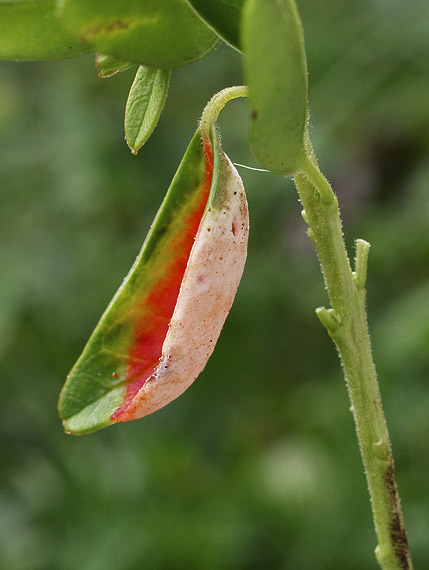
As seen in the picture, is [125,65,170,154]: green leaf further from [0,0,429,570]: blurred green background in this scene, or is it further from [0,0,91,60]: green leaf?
[0,0,429,570]: blurred green background

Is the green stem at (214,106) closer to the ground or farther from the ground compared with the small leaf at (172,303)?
farther from the ground

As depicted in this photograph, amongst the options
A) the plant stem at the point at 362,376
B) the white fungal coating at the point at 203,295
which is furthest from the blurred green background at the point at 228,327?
the white fungal coating at the point at 203,295

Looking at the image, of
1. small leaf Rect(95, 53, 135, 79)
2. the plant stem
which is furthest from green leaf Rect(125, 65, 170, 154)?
the plant stem

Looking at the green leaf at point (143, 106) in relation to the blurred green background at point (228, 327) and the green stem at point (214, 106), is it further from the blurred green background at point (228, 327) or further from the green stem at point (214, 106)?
the blurred green background at point (228, 327)

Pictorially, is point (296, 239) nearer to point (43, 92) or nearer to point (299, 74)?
point (43, 92)

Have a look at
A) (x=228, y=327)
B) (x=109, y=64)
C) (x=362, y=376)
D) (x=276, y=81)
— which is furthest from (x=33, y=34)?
(x=228, y=327)

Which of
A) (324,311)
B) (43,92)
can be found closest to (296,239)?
(43,92)
